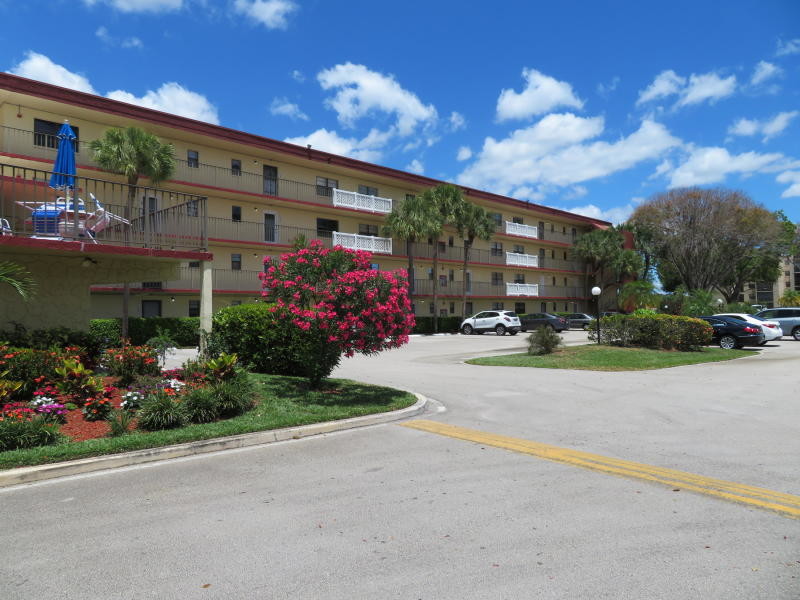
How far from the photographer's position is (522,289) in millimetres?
47062

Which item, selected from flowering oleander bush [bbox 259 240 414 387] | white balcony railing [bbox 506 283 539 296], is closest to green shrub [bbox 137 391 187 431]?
flowering oleander bush [bbox 259 240 414 387]

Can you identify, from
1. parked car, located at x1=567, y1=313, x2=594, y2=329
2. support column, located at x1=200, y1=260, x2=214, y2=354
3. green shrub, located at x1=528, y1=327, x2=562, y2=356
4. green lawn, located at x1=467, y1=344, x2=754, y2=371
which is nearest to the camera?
support column, located at x1=200, y1=260, x2=214, y2=354

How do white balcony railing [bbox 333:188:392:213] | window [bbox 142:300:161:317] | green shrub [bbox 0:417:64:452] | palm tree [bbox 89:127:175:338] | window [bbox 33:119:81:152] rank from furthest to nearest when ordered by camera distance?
white balcony railing [bbox 333:188:392:213] → window [bbox 142:300:161:317] → window [bbox 33:119:81:152] → palm tree [bbox 89:127:175:338] → green shrub [bbox 0:417:64:452]

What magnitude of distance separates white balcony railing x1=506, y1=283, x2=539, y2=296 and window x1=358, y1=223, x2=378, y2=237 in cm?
1361

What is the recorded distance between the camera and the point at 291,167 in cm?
3416

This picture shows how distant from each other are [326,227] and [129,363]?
27386mm

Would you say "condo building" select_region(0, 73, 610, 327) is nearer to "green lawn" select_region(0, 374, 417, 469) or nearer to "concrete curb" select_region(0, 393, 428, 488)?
"green lawn" select_region(0, 374, 417, 469)

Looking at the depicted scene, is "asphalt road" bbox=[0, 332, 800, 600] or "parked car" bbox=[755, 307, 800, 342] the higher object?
"parked car" bbox=[755, 307, 800, 342]

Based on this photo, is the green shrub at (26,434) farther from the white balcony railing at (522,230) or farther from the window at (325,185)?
the white balcony railing at (522,230)

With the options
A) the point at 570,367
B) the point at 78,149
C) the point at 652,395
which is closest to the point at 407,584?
the point at 652,395

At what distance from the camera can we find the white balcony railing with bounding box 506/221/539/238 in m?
46.5

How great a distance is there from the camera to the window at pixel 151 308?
91.3 ft

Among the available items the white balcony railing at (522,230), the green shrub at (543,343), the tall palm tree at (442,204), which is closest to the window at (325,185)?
the tall palm tree at (442,204)

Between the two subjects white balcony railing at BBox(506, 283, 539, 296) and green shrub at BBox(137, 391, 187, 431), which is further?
white balcony railing at BBox(506, 283, 539, 296)
